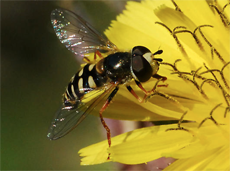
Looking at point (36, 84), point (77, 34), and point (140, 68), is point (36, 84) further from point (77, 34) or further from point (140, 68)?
point (140, 68)

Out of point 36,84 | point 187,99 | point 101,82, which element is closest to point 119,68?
point 101,82

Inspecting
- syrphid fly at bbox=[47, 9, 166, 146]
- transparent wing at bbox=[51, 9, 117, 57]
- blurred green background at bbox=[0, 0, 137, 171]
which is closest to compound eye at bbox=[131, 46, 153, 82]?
syrphid fly at bbox=[47, 9, 166, 146]

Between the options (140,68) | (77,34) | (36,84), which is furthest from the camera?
(36,84)

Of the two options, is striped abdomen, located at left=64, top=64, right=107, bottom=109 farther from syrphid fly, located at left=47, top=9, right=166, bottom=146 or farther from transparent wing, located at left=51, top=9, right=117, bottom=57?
transparent wing, located at left=51, top=9, right=117, bottom=57

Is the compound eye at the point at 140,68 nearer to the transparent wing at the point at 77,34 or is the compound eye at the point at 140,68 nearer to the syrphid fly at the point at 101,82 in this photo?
the syrphid fly at the point at 101,82

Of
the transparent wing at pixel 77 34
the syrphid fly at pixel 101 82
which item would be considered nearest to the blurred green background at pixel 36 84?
the transparent wing at pixel 77 34
